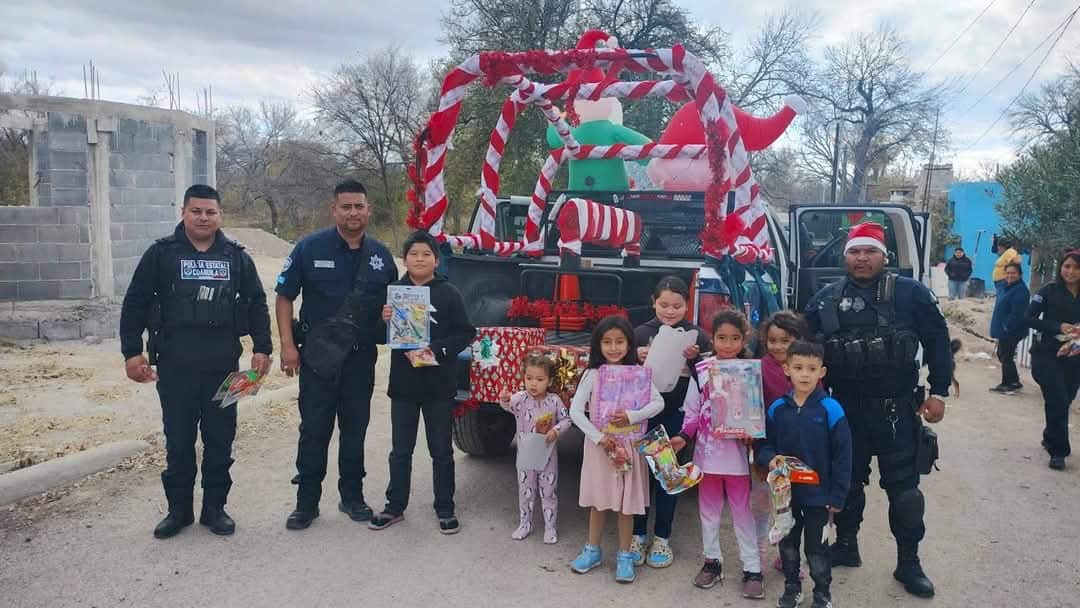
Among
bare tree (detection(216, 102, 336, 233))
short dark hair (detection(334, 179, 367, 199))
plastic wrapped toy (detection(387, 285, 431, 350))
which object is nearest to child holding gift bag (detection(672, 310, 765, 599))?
plastic wrapped toy (detection(387, 285, 431, 350))

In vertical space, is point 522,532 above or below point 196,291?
below

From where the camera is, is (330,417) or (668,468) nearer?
(668,468)

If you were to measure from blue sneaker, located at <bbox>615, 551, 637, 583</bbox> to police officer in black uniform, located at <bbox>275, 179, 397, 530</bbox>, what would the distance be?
154cm

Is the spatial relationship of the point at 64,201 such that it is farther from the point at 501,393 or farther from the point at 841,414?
the point at 841,414

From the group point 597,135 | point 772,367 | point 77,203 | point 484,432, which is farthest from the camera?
point 77,203

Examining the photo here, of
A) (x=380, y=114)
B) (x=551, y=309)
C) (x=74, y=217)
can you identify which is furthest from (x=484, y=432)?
Result: (x=380, y=114)

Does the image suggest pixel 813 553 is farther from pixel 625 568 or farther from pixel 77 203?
pixel 77 203

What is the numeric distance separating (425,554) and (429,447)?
0.63 meters

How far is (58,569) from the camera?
12.7ft

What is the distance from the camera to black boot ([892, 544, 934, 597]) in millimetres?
3812

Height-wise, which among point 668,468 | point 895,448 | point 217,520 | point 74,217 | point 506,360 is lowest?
point 217,520

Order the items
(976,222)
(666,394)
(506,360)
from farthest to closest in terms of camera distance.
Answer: (976,222)
(506,360)
(666,394)

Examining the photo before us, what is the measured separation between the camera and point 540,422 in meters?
4.35

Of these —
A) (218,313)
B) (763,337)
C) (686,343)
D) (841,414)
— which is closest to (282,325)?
(218,313)
